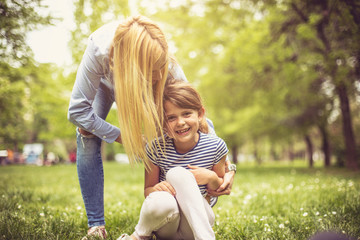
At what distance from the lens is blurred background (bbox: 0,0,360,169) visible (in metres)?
4.20

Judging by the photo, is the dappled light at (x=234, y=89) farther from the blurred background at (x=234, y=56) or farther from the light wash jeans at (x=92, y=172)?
the light wash jeans at (x=92, y=172)

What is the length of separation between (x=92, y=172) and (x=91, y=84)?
756mm

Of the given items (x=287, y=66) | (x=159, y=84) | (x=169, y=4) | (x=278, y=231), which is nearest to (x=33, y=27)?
(x=159, y=84)

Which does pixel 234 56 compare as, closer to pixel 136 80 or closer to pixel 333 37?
pixel 333 37

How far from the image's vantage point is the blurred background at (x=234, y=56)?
420 centimetres

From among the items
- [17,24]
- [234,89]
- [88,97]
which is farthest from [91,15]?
[234,89]

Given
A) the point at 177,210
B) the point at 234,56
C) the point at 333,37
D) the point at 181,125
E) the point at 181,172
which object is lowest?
the point at 177,210

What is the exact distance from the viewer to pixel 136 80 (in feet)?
6.48

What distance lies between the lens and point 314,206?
351cm

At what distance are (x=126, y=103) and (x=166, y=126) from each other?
387 millimetres

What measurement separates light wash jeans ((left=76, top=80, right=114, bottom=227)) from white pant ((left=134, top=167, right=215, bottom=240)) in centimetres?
63

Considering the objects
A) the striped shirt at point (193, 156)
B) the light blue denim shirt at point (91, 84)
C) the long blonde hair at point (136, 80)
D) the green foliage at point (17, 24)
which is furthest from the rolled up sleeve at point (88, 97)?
the green foliage at point (17, 24)

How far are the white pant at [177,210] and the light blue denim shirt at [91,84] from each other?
0.64 m

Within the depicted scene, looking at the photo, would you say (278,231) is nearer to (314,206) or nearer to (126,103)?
(314,206)
